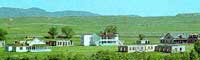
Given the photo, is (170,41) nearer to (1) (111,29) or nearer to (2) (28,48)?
(1) (111,29)

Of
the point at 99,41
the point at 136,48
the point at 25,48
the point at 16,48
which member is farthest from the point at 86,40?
the point at 16,48

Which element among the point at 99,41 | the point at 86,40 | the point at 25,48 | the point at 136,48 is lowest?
the point at 136,48

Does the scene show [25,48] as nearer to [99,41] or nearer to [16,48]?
[16,48]

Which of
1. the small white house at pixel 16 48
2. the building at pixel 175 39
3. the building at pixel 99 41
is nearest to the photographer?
the small white house at pixel 16 48

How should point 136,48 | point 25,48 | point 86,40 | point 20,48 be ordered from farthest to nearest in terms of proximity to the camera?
point 86,40, point 136,48, point 25,48, point 20,48

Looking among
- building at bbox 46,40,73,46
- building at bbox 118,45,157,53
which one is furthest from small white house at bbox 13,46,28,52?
building at bbox 118,45,157,53

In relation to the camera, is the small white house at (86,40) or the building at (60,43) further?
the small white house at (86,40)

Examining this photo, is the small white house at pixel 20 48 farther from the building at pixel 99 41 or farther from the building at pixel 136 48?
the building at pixel 99 41

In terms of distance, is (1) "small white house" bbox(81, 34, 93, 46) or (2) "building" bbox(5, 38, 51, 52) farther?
(1) "small white house" bbox(81, 34, 93, 46)

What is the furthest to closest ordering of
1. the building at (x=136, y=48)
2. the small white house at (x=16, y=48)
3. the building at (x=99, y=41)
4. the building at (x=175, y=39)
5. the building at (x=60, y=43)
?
the building at (x=175, y=39), the building at (x=99, y=41), the building at (x=60, y=43), the building at (x=136, y=48), the small white house at (x=16, y=48)

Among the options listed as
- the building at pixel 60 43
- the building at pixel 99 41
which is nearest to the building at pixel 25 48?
the building at pixel 60 43

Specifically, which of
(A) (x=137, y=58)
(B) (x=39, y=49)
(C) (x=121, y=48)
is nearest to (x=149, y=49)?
(C) (x=121, y=48)

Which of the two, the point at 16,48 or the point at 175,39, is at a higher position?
the point at 175,39

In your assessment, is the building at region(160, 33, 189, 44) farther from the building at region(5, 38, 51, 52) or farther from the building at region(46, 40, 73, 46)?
the building at region(5, 38, 51, 52)
